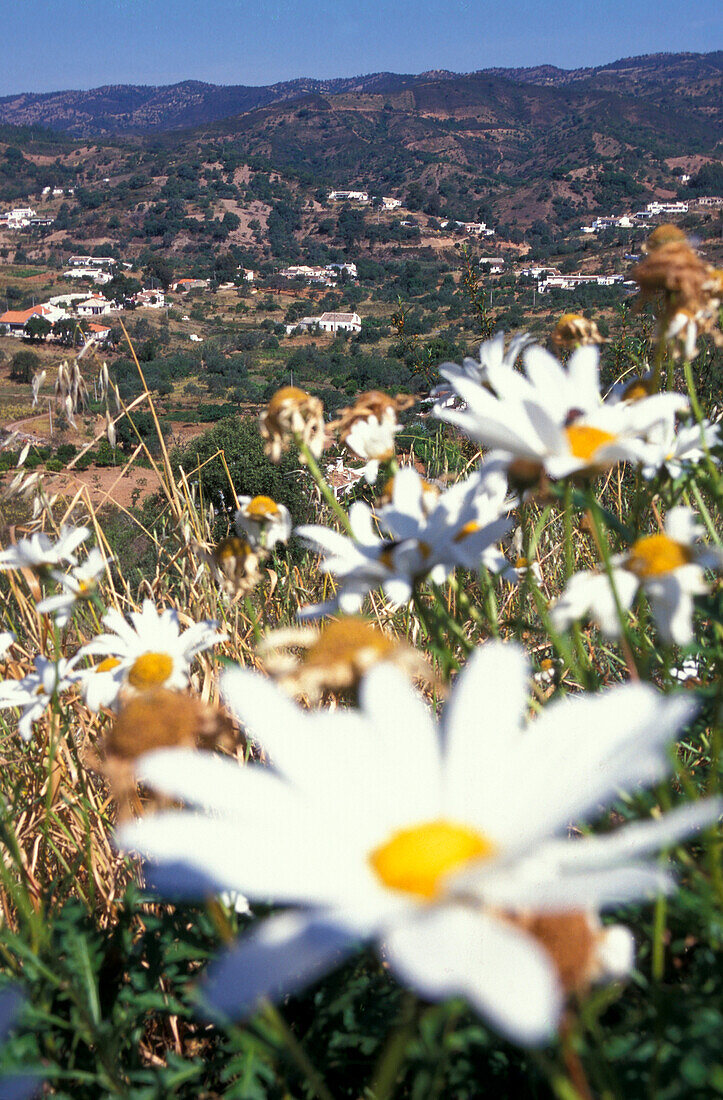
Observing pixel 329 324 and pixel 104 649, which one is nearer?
pixel 104 649

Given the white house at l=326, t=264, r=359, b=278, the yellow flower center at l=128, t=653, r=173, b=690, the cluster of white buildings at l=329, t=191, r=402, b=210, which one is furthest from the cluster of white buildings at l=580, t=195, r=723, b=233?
the yellow flower center at l=128, t=653, r=173, b=690

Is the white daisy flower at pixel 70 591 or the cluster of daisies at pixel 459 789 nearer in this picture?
the cluster of daisies at pixel 459 789

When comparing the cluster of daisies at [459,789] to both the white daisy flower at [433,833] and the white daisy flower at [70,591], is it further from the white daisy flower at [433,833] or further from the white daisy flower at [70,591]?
the white daisy flower at [70,591]

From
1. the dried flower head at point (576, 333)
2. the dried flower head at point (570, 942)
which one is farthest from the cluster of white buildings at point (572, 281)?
the dried flower head at point (570, 942)

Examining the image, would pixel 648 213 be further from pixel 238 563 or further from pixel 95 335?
pixel 238 563

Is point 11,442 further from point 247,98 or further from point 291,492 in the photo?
point 247,98

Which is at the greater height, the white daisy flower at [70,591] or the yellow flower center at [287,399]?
the yellow flower center at [287,399]

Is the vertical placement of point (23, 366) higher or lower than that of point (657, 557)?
lower

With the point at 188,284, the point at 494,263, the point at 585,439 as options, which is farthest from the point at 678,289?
the point at 188,284

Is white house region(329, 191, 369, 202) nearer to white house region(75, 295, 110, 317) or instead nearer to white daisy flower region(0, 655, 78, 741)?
white house region(75, 295, 110, 317)
